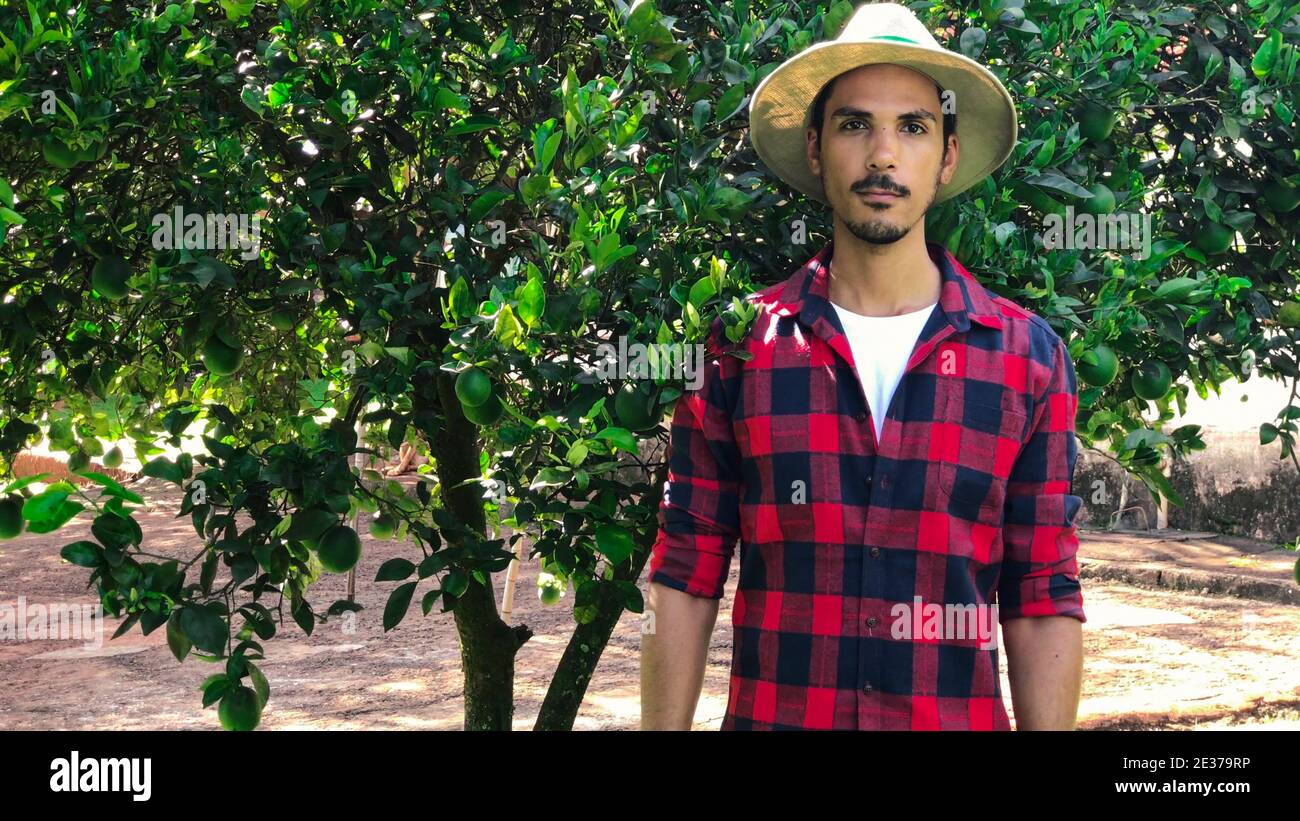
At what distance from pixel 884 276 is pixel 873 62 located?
356 mm

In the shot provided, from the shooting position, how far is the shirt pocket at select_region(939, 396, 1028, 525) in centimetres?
211

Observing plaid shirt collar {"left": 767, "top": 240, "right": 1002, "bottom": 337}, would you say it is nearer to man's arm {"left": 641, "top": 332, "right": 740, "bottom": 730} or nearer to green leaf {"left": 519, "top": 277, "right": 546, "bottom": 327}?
man's arm {"left": 641, "top": 332, "right": 740, "bottom": 730}

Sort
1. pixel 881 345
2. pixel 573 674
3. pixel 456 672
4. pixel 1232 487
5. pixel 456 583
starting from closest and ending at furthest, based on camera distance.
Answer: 1. pixel 881 345
2. pixel 456 583
3. pixel 573 674
4. pixel 456 672
5. pixel 1232 487

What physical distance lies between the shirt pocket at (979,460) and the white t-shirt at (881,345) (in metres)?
0.11

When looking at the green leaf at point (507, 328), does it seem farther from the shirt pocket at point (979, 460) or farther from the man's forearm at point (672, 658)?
the shirt pocket at point (979, 460)

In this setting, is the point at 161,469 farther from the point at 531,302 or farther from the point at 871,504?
the point at 871,504

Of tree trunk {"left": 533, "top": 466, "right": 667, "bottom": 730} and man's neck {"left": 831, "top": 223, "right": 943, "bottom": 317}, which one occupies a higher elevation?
man's neck {"left": 831, "top": 223, "right": 943, "bottom": 317}

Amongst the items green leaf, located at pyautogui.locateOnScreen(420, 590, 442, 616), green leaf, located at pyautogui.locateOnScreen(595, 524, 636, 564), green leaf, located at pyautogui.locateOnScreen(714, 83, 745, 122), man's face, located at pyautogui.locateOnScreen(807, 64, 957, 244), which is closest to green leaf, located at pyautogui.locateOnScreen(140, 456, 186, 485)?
green leaf, located at pyautogui.locateOnScreen(420, 590, 442, 616)

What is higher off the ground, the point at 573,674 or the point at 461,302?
the point at 461,302

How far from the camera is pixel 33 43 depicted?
2.05 m

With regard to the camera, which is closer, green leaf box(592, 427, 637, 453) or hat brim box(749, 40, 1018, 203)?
green leaf box(592, 427, 637, 453)

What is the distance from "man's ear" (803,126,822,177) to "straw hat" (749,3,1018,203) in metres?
0.01

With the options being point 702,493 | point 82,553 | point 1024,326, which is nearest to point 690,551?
point 702,493

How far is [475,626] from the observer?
3477 mm
